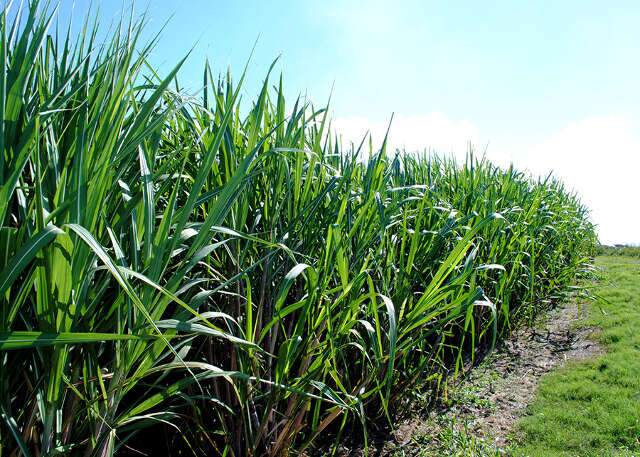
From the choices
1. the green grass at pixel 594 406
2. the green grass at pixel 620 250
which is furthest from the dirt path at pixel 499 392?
the green grass at pixel 620 250

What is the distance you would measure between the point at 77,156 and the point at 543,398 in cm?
255

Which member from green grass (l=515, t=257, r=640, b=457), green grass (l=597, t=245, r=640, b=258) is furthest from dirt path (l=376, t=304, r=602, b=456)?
green grass (l=597, t=245, r=640, b=258)

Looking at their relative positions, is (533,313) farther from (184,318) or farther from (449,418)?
(184,318)

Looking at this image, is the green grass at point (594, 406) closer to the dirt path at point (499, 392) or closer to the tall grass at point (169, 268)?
the dirt path at point (499, 392)

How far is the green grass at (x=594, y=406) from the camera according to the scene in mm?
2123

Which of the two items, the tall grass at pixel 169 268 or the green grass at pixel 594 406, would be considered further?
the green grass at pixel 594 406

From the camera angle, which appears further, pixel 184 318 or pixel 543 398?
pixel 543 398

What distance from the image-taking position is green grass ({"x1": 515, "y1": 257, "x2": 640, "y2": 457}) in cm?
212

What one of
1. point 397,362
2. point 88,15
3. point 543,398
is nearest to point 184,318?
point 88,15

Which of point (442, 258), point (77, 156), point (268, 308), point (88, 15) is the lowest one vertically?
point (268, 308)

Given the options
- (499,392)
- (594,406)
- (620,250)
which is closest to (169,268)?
(499,392)

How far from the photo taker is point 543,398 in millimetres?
2545

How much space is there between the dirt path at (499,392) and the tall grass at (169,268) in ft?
0.58

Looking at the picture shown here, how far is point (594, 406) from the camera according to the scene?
244cm
